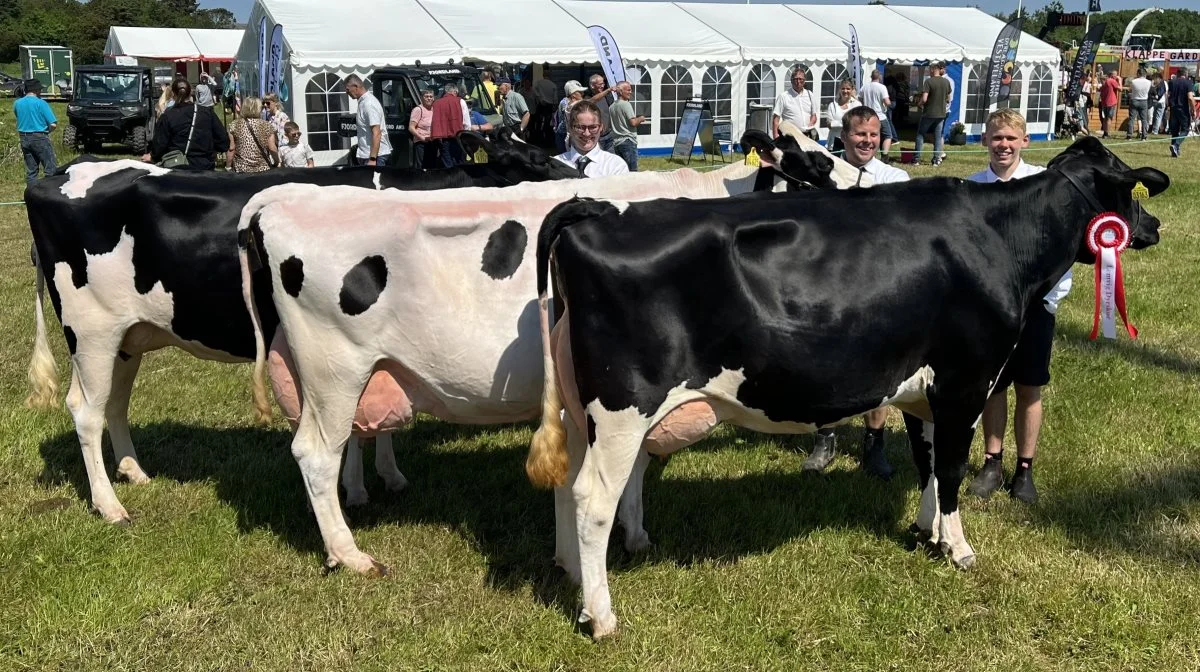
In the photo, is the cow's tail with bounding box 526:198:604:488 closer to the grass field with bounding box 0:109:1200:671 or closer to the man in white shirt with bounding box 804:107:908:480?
the grass field with bounding box 0:109:1200:671

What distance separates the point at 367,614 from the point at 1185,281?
865 centimetres

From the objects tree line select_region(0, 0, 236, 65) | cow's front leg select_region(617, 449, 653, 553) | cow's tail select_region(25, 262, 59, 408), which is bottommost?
cow's front leg select_region(617, 449, 653, 553)

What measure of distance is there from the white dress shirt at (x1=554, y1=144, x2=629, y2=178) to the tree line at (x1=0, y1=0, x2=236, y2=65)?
248ft

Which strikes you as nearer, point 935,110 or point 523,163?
point 523,163

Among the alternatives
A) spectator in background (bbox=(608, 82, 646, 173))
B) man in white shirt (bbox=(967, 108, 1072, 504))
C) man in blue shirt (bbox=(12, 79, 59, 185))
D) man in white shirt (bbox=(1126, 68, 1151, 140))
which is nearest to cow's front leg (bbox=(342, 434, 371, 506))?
man in white shirt (bbox=(967, 108, 1072, 504))

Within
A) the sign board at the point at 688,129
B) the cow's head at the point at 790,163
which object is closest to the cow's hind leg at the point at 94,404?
the cow's head at the point at 790,163

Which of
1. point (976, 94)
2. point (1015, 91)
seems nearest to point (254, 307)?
point (976, 94)

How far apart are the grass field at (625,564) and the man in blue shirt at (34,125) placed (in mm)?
10597

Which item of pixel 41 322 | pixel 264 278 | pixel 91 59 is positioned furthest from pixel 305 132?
pixel 91 59

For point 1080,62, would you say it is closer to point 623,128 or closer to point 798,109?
point 798,109

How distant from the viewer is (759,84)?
76.4 feet

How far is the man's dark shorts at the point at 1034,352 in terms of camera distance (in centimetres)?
495

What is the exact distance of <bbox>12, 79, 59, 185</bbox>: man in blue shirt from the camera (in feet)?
49.4

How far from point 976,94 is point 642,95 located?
9.23m
